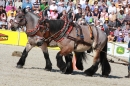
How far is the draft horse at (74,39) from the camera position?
1564 cm

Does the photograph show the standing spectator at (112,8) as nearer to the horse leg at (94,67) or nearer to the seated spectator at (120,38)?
the seated spectator at (120,38)

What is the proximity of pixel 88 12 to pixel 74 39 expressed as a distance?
10.1 metres

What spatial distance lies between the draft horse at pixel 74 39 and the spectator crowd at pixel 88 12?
8.46 metres

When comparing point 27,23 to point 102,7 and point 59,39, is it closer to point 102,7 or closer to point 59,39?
point 59,39

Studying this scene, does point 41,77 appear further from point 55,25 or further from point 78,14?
point 78,14

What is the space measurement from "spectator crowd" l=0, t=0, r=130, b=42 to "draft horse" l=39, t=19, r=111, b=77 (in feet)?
27.7

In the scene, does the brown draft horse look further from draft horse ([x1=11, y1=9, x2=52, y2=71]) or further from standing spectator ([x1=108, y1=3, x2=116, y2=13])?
standing spectator ([x1=108, y1=3, x2=116, y2=13])

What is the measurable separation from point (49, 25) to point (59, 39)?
1.79 feet

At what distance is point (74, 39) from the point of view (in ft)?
51.4

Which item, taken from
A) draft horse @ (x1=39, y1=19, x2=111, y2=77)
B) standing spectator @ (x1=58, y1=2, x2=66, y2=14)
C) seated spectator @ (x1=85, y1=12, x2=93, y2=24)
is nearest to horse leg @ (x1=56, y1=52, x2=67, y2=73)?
draft horse @ (x1=39, y1=19, x2=111, y2=77)

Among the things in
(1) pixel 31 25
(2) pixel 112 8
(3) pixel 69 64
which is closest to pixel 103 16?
(2) pixel 112 8

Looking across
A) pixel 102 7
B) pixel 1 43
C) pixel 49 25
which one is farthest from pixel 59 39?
pixel 102 7

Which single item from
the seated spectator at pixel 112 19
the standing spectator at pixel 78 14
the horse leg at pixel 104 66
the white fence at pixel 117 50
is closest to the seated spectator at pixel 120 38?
the white fence at pixel 117 50

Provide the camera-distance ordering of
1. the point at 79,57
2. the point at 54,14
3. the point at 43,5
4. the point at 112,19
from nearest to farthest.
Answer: the point at 79,57 < the point at 54,14 < the point at 112,19 < the point at 43,5
